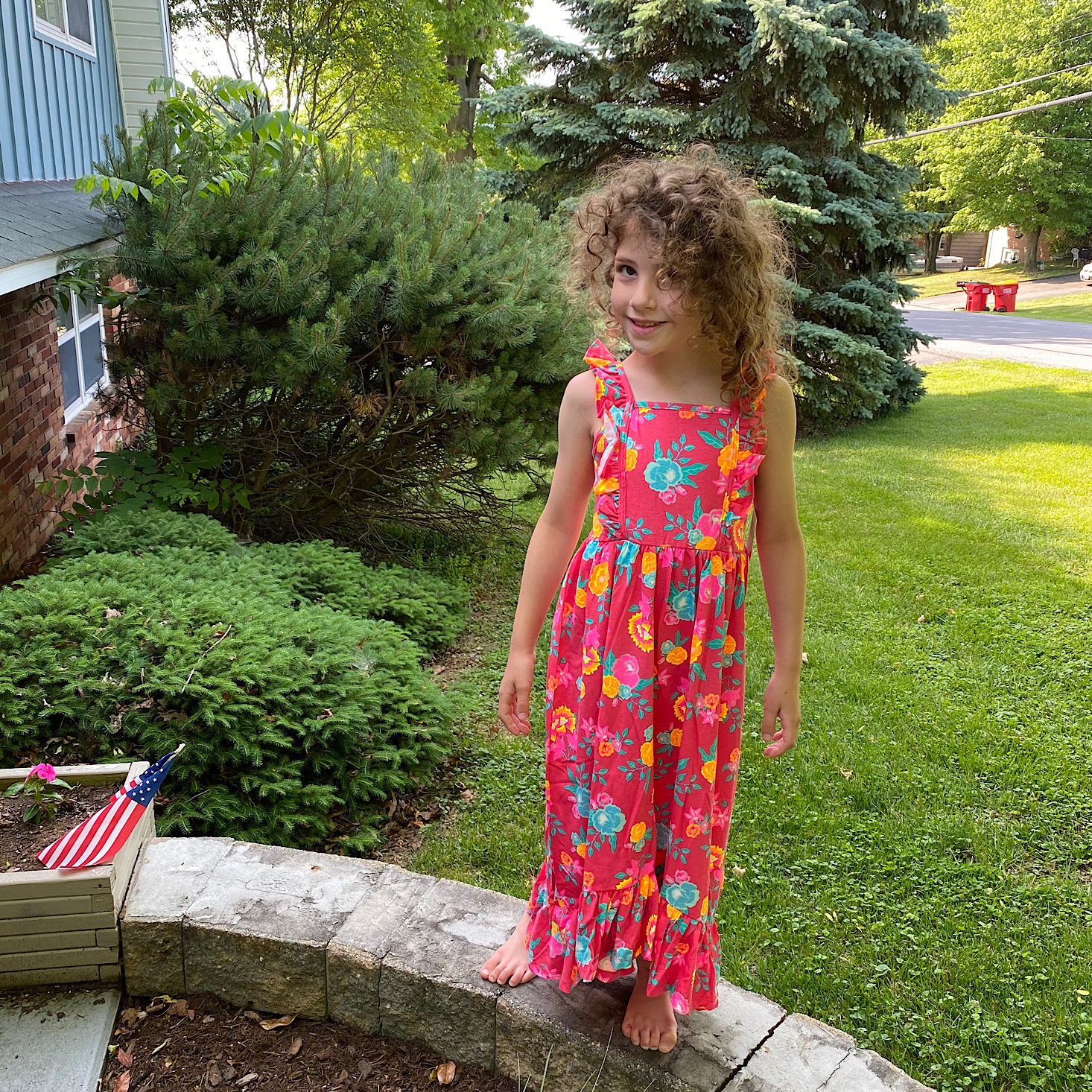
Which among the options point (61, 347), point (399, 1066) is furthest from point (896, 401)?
point (399, 1066)

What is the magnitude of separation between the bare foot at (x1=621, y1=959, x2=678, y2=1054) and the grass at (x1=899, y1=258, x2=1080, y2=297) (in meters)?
31.7

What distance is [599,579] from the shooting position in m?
1.83

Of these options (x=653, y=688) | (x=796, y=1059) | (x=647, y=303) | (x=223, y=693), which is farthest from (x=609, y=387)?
(x=223, y=693)

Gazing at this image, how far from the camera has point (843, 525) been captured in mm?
6609

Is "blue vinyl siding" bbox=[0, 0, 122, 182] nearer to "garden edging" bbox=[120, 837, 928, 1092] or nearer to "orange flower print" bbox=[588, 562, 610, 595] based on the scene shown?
"garden edging" bbox=[120, 837, 928, 1092]

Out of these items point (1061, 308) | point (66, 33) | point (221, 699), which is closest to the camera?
point (221, 699)

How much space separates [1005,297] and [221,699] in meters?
24.4

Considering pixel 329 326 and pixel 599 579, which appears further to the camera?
pixel 329 326

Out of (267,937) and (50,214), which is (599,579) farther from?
(50,214)

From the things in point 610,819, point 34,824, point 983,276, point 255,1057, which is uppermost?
point 983,276

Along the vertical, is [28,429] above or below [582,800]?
above

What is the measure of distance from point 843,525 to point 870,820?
12.2 ft

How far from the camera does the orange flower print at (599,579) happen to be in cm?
182

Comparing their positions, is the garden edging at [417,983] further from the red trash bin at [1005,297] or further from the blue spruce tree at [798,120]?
the red trash bin at [1005,297]
